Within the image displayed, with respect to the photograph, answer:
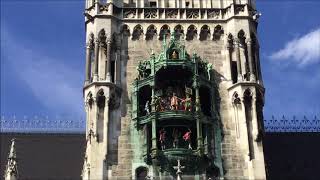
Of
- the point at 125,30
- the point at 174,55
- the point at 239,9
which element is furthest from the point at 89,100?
the point at 239,9

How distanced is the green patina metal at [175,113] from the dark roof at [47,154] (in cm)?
532

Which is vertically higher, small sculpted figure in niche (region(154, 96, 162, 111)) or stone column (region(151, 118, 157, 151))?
small sculpted figure in niche (region(154, 96, 162, 111))

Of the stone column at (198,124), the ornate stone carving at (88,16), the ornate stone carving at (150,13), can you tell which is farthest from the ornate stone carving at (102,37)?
the stone column at (198,124)

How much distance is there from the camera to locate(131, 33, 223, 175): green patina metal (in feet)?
89.5

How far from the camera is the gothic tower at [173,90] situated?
89.9 ft

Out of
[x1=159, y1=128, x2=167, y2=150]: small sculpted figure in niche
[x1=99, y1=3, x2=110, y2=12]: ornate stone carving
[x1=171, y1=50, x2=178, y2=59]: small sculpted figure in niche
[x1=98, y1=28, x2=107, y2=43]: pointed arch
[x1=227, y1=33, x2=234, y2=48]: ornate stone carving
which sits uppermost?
[x1=99, y1=3, x2=110, y2=12]: ornate stone carving

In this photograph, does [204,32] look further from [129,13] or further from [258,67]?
[129,13]

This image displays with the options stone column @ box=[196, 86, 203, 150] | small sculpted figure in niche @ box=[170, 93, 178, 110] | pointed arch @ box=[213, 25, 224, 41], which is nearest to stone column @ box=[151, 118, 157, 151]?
small sculpted figure in niche @ box=[170, 93, 178, 110]

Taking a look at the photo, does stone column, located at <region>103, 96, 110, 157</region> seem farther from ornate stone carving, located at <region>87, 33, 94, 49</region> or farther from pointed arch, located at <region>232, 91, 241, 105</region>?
pointed arch, located at <region>232, 91, 241, 105</region>

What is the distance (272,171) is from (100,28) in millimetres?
9722

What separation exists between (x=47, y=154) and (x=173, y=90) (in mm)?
7317

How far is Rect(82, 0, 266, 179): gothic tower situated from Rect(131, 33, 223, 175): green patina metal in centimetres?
4

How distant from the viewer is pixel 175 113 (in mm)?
27781

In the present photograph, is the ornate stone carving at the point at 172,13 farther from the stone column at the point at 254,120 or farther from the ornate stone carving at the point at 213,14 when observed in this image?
the stone column at the point at 254,120
